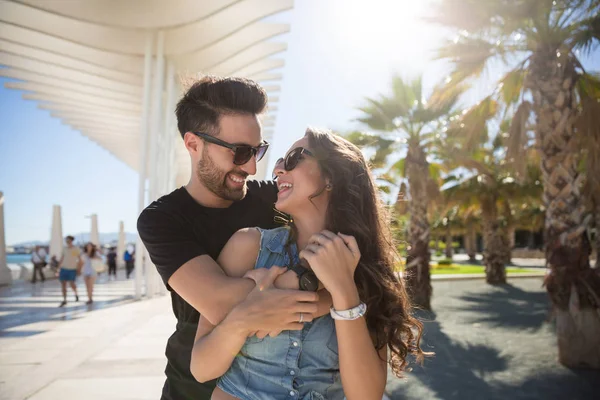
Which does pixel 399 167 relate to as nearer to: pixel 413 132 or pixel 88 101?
pixel 413 132

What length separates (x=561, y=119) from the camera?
24.7 feet

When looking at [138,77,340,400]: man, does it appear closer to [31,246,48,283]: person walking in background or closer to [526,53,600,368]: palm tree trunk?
[526,53,600,368]: palm tree trunk

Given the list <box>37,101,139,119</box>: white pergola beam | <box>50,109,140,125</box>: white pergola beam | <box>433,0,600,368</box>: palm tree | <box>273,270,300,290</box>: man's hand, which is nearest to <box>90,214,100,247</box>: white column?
<box>50,109,140,125</box>: white pergola beam

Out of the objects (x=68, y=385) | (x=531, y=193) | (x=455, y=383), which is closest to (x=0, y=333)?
(x=68, y=385)

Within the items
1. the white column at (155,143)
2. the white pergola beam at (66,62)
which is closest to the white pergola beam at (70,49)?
the white pergola beam at (66,62)

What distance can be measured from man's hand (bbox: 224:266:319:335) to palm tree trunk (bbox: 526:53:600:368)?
7169mm

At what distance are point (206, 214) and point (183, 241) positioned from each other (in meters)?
0.28

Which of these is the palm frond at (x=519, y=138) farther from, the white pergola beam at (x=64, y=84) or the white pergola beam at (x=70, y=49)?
the white pergola beam at (x=64, y=84)

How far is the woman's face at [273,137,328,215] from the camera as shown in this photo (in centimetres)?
182

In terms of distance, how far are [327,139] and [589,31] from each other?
8.11 metres

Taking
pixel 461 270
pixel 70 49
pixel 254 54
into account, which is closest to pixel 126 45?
pixel 70 49

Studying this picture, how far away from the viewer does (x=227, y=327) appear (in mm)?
1478

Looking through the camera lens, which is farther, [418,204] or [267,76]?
[267,76]

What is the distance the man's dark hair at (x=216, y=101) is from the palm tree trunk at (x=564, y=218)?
6929mm
